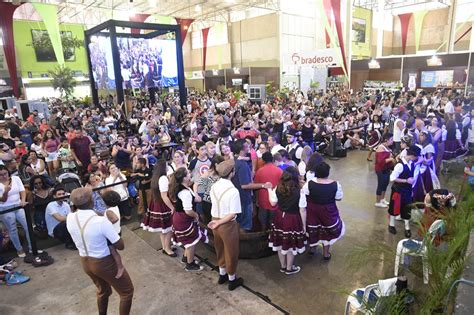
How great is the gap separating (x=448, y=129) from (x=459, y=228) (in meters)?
5.54

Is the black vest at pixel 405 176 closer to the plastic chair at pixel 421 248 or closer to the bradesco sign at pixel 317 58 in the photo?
the plastic chair at pixel 421 248

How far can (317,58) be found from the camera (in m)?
14.0

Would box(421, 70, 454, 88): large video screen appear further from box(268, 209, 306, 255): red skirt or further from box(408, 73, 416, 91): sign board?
box(268, 209, 306, 255): red skirt

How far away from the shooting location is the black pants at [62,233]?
480 centimetres

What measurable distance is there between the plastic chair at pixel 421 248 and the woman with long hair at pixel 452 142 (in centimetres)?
510

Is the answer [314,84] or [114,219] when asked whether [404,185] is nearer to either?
[114,219]

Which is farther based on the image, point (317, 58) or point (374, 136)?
point (317, 58)

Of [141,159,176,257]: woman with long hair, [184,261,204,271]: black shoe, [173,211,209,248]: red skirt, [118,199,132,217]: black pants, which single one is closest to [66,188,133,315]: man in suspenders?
[173,211,209,248]: red skirt

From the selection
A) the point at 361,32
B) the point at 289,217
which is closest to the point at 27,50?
the point at 361,32

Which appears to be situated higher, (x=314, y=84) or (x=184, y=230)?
(x=314, y=84)

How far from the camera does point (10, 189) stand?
4.46 m

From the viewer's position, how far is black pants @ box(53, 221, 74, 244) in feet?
15.8

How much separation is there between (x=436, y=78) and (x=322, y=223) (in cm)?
1841

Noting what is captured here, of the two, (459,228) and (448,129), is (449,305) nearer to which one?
(459,228)
